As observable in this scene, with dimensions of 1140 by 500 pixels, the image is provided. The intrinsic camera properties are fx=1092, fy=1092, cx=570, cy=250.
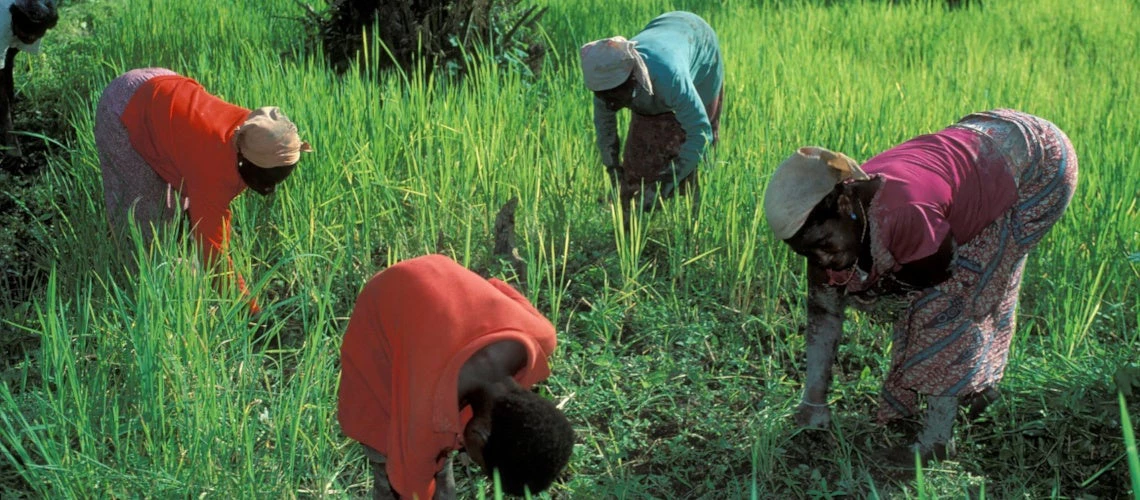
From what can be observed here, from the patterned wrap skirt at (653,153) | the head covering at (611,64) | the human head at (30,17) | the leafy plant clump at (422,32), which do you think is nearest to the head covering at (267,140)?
the head covering at (611,64)

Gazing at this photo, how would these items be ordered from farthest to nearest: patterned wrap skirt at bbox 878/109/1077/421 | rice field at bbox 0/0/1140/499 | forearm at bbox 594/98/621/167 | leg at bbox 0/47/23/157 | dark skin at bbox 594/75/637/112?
1. leg at bbox 0/47/23/157
2. forearm at bbox 594/98/621/167
3. dark skin at bbox 594/75/637/112
4. patterned wrap skirt at bbox 878/109/1077/421
5. rice field at bbox 0/0/1140/499

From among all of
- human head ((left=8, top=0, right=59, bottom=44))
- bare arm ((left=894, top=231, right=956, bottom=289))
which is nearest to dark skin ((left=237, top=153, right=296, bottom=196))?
bare arm ((left=894, top=231, right=956, bottom=289))

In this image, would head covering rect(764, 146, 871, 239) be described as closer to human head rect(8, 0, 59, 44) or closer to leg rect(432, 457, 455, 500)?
leg rect(432, 457, 455, 500)

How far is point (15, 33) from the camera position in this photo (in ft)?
16.6

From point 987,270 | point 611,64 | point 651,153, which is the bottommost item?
point 651,153

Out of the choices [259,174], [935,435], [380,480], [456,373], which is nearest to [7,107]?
[259,174]

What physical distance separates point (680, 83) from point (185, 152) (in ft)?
5.23

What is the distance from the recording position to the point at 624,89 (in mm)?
3586

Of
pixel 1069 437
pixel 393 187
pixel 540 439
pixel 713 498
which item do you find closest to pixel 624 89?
pixel 393 187

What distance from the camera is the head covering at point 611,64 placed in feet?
11.4

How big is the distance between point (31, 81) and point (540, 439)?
5.55 m

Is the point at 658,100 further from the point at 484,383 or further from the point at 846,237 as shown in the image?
the point at 484,383

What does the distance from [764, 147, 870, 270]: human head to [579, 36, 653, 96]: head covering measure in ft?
3.92

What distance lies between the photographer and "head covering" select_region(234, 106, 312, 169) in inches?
122
